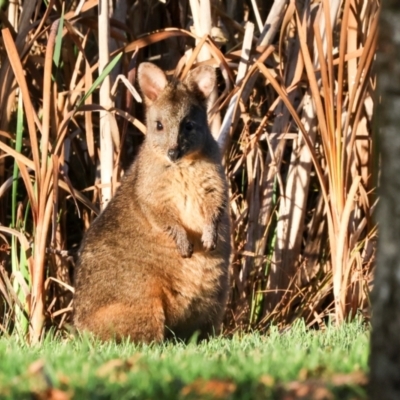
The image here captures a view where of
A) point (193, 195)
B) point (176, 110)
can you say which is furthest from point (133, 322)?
point (176, 110)

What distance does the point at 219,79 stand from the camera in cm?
730

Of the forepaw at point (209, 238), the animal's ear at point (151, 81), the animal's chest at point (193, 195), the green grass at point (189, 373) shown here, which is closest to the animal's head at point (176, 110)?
the animal's ear at point (151, 81)

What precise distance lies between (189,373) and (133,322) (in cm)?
225

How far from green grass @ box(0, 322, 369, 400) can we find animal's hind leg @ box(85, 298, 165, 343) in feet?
4.01

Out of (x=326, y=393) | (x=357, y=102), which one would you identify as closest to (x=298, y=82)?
(x=357, y=102)

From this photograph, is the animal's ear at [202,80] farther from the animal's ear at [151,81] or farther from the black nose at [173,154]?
the black nose at [173,154]

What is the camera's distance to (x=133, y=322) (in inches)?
208

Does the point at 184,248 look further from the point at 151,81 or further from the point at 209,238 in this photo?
the point at 151,81

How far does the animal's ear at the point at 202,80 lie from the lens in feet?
19.2

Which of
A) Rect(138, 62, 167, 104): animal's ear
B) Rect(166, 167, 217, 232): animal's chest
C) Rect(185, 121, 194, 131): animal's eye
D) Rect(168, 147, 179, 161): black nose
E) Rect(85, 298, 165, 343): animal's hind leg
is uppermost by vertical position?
Rect(138, 62, 167, 104): animal's ear

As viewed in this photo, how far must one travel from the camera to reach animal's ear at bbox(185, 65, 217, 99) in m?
5.87

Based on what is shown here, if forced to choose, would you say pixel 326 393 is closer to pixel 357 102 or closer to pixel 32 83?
pixel 357 102

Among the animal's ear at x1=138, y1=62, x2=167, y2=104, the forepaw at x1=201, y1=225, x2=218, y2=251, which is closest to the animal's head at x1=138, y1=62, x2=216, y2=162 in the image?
the animal's ear at x1=138, y1=62, x2=167, y2=104

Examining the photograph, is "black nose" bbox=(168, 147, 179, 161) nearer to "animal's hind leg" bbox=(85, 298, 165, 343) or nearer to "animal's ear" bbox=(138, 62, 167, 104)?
"animal's ear" bbox=(138, 62, 167, 104)
